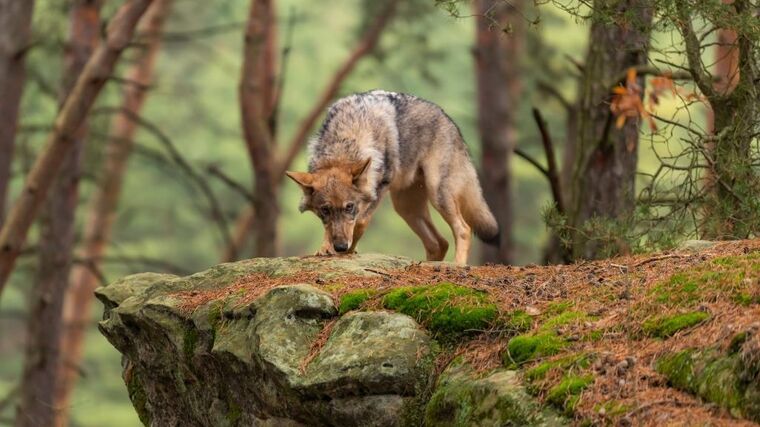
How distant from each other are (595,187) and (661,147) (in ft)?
61.9

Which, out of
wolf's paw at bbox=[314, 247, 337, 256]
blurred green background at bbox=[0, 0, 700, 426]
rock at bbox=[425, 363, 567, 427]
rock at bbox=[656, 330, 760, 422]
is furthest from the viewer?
blurred green background at bbox=[0, 0, 700, 426]

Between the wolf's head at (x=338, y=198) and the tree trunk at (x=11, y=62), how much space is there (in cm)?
615

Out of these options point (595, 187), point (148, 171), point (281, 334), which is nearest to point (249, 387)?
point (281, 334)

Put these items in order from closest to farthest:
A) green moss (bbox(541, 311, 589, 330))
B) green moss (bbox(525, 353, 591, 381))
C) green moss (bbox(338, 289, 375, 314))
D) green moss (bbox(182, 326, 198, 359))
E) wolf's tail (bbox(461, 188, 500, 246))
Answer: green moss (bbox(525, 353, 591, 381))
green moss (bbox(541, 311, 589, 330))
green moss (bbox(338, 289, 375, 314))
green moss (bbox(182, 326, 198, 359))
wolf's tail (bbox(461, 188, 500, 246))

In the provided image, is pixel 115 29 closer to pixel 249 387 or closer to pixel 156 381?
pixel 156 381

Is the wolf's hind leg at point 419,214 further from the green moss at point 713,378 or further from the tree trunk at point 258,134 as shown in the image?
the tree trunk at point 258,134

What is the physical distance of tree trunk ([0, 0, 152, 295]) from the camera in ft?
40.9

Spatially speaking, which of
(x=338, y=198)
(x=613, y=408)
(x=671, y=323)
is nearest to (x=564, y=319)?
(x=671, y=323)

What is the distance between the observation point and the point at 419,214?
1057 cm

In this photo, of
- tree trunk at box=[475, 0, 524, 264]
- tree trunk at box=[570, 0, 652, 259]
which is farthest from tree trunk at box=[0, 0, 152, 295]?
tree trunk at box=[475, 0, 524, 264]

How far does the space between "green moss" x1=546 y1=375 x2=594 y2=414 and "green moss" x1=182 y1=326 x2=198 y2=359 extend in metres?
2.77

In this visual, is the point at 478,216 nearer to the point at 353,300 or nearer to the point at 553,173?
the point at 553,173

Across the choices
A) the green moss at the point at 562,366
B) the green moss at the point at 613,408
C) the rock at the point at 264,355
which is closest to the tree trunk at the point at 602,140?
the rock at the point at 264,355

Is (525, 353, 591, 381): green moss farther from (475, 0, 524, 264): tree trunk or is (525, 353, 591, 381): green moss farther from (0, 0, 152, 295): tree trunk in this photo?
(475, 0, 524, 264): tree trunk
